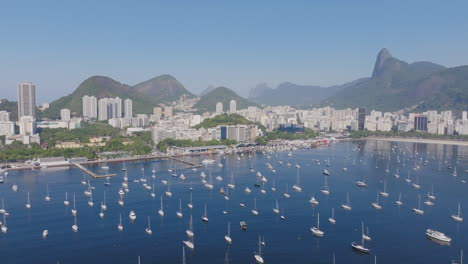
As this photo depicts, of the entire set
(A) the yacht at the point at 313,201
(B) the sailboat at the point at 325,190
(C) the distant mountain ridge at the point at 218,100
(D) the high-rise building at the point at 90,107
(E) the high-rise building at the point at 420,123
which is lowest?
Result: (A) the yacht at the point at 313,201

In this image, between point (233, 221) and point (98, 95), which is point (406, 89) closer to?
point (98, 95)

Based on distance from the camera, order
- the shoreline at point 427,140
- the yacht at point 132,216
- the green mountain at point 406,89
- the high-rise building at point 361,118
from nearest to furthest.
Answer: the yacht at point 132,216 → the shoreline at point 427,140 → the high-rise building at point 361,118 → the green mountain at point 406,89

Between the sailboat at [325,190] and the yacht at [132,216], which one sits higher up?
the sailboat at [325,190]

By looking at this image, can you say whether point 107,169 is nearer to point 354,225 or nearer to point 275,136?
point 354,225

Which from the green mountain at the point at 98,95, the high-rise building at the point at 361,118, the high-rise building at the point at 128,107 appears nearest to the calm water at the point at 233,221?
the high-rise building at the point at 361,118

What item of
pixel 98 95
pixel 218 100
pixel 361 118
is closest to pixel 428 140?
pixel 361 118

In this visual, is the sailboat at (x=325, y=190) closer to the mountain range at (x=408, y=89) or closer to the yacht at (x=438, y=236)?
the yacht at (x=438, y=236)

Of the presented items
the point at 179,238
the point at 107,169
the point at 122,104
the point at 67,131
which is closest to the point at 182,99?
the point at 122,104
